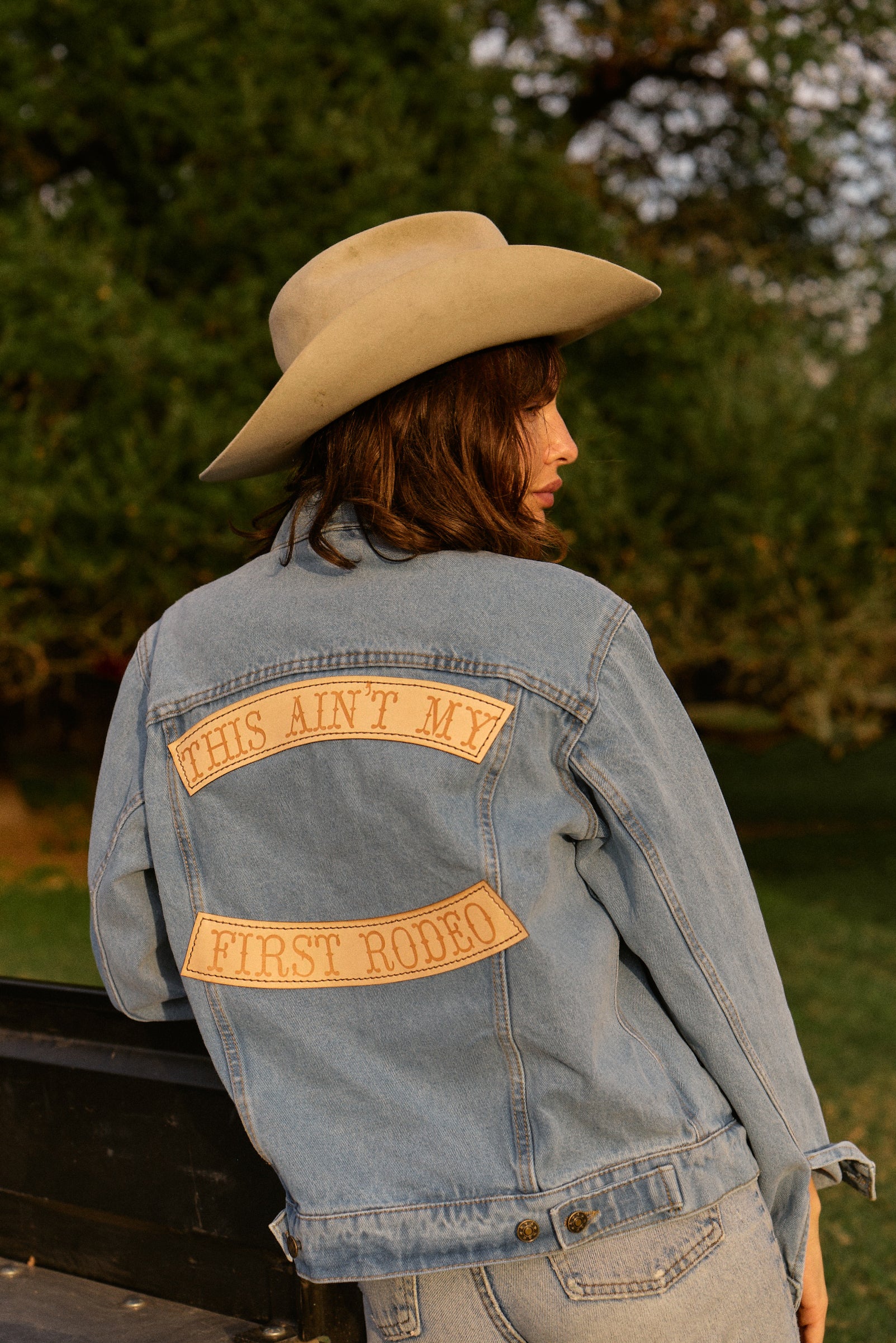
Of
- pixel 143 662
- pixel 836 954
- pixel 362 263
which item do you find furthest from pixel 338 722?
pixel 836 954

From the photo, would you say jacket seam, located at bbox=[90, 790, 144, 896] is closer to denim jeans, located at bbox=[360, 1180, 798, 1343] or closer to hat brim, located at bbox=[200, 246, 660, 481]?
hat brim, located at bbox=[200, 246, 660, 481]

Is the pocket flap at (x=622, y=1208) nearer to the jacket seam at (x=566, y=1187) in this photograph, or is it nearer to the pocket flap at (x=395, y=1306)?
the jacket seam at (x=566, y=1187)

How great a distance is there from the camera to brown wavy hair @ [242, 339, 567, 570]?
4.44 ft

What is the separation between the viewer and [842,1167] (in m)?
1.42

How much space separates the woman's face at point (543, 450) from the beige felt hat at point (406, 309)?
88 millimetres

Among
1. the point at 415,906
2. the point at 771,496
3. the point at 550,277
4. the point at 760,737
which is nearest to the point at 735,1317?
the point at 415,906

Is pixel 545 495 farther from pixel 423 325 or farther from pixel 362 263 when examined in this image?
pixel 362 263

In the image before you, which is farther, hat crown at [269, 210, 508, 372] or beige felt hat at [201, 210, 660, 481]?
hat crown at [269, 210, 508, 372]

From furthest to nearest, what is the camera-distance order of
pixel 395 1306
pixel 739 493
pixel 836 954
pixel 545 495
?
pixel 739 493 < pixel 836 954 < pixel 545 495 < pixel 395 1306

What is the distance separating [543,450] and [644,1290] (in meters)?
0.86

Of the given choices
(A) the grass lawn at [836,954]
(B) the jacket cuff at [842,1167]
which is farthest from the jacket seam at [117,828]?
(A) the grass lawn at [836,954]

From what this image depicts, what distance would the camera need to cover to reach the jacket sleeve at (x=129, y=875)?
1508mm

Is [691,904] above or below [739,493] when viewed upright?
above

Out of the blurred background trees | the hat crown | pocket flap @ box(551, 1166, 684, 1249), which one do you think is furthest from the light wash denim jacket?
the blurred background trees
